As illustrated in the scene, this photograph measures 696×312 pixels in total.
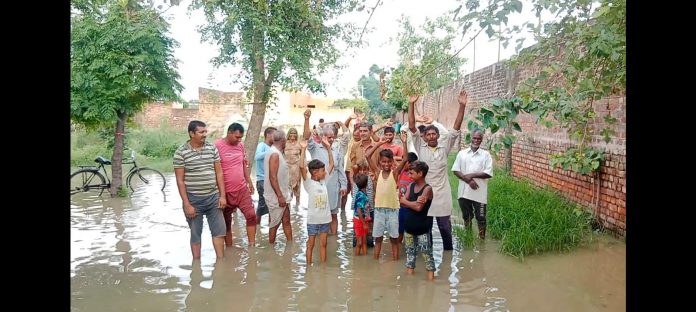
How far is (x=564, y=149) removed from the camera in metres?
7.89

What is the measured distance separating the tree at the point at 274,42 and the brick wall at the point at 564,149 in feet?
11.8

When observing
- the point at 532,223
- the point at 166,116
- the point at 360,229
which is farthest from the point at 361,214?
the point at 166,116

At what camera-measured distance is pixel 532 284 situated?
4.95m

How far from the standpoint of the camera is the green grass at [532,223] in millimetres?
5973

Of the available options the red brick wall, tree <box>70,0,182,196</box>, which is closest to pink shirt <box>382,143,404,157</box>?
tree <box>70,0,182,196</box>

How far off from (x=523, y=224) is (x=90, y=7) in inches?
314

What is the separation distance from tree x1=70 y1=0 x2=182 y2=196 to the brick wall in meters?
5.72

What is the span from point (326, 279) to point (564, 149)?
4.59 m
